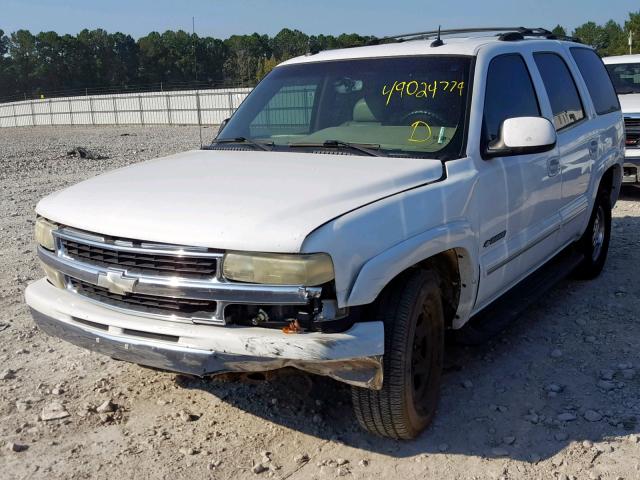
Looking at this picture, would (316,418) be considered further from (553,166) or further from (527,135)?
(553,166)

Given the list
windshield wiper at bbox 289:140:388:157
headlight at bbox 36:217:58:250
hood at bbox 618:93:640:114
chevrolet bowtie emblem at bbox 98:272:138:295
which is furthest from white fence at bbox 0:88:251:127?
chevrolet bowtie emblem at bbox 98:272:138:295

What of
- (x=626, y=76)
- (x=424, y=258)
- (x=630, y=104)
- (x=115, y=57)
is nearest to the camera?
(x=424, y=258)

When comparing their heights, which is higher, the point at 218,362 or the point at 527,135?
the point at 527,135

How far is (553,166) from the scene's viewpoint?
456cm

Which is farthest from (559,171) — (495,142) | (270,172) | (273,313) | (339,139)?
(273,313)

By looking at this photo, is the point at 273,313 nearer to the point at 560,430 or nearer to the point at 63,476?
the point at 63,476

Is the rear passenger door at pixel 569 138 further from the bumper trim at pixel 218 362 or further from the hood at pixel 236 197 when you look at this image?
the bumper trim at pixel 218 362

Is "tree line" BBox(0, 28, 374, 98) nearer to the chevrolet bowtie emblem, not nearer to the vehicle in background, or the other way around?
the vehicle in background

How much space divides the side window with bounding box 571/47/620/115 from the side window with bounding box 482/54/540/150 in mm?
1333

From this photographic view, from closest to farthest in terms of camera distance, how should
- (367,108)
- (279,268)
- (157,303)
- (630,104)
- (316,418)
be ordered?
(279,268), (157,303), (316,418), (367,108), (630,104)

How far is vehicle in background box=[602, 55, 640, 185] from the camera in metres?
9.38

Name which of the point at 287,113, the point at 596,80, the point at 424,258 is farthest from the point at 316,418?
the point at 596,80

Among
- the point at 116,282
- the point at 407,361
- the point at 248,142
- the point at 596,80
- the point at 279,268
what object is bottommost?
the point at 407,361

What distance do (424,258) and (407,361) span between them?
0.47 meters
